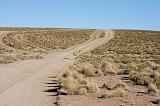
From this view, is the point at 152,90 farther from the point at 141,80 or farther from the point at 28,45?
the point at 28,45

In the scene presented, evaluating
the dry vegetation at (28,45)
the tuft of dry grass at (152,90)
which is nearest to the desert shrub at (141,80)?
the tuft of dry grass at (152,90)

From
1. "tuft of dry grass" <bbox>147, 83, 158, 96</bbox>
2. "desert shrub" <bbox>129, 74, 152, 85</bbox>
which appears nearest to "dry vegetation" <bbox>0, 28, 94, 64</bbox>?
"desert shrub" <bbox>129, 74, 152, 85</bbox>

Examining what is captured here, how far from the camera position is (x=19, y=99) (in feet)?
51.9

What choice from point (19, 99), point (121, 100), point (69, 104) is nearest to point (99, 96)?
point (121, 100)

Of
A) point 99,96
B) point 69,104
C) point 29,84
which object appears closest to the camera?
point 69,104

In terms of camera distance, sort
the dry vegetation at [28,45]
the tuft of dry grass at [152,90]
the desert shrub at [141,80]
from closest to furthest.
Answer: the tuft of dry grass at [152,90], the desert shrub at [141,80], the dry vegetation at [28,45]

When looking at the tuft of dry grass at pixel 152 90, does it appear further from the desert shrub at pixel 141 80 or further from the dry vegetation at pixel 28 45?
the dry vegetation at pixel 28 45

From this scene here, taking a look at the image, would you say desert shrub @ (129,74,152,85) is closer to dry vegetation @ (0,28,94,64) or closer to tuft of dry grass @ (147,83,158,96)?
tuft of dry grass @ (147,83,158,96)

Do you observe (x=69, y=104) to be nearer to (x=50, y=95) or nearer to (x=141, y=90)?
(x=50, y=95)

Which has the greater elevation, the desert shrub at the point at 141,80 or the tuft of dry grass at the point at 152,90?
the tuft of dry grass at the point at 152,90

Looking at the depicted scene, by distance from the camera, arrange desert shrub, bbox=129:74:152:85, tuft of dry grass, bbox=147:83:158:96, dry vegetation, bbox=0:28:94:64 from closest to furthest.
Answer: tuft of dry grass, bbox=147:83:158:96, desert shrub, bbox=129:74:152:85, dry vegetation, bbox=0:28:94:64

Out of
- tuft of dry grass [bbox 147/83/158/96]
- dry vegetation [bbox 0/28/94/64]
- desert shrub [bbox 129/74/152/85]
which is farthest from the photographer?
dry vegetation [bbox 0/28/94/64]

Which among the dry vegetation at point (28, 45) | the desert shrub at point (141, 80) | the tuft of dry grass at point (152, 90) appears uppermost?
the tuft of dry grass at point (152, 90)

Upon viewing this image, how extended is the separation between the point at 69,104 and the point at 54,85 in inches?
239
